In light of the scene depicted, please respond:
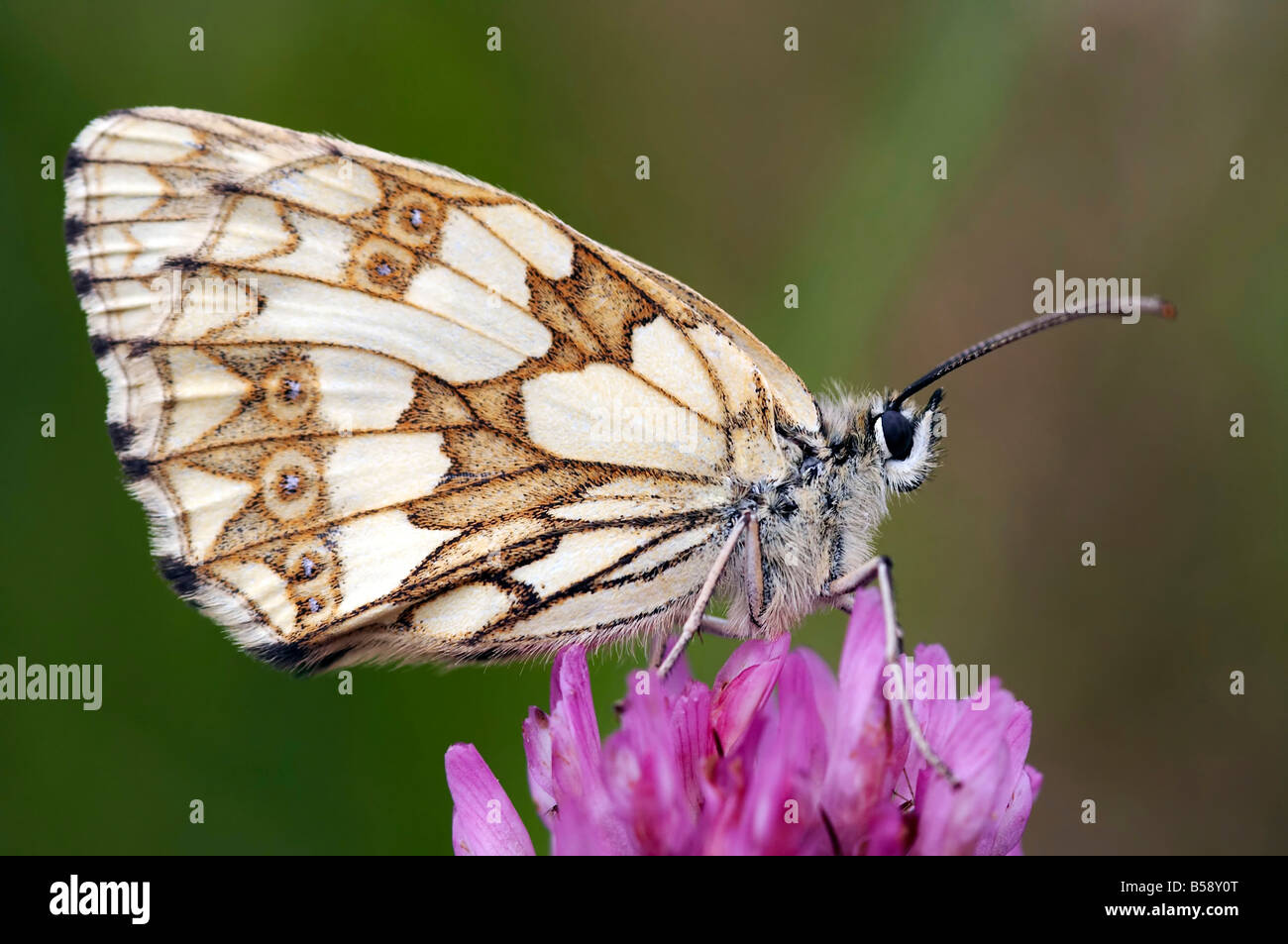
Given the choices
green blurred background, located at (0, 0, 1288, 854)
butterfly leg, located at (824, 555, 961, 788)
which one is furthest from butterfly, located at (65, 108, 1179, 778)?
green blurred background, located at (0, 0, 1288, 854)

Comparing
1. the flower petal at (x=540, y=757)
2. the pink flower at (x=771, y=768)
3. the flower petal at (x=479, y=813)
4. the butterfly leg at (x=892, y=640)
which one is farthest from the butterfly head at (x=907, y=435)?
the flower petal at (x=479, y=813)

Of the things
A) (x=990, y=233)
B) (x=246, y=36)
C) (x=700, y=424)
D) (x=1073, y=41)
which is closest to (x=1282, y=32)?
(x=1073, y=41)

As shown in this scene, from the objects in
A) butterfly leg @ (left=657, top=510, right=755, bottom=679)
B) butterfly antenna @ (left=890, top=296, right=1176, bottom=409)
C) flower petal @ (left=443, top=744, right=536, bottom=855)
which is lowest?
flower petal @ (left=443, top=744, right=536, bottom=855)

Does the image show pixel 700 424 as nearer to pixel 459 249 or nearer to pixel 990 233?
pixel 459 249

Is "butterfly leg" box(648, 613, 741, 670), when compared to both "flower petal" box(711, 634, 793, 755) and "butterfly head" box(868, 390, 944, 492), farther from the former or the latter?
"butterfly head" box(868, 390, 944, 492)

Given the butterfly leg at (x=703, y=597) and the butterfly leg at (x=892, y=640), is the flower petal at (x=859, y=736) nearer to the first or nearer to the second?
the butterfly leg at (x=892, y=640)
